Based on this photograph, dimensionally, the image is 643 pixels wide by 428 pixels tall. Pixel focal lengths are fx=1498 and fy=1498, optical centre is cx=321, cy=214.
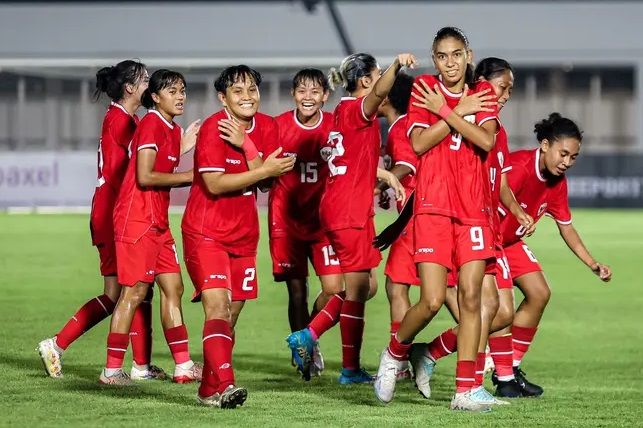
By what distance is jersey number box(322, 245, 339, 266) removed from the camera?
10312 mm

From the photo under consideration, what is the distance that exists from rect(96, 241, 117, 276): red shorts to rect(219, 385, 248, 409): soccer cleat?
2049 mm

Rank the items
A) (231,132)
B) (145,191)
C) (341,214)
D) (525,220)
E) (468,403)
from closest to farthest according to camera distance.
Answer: (468,403) < (231,132) < (525,220) < (145,191) < (341,214)

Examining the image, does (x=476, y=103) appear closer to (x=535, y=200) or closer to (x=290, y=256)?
(x=535, y=200)

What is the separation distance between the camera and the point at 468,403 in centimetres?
817

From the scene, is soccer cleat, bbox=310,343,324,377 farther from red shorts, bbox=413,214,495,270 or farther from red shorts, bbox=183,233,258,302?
red shorts, bbox=413,214,495,270

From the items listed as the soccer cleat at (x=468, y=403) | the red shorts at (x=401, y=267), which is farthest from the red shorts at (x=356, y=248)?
the soccer cleat at (x=468, y=403)

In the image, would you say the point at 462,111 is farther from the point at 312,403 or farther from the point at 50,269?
the point at 50,269

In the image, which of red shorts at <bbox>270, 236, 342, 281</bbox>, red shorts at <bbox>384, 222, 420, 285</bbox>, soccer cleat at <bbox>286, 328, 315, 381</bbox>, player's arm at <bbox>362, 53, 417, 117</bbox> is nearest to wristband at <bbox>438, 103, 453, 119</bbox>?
player's arm at <bbox>362, 53, 417, 117</bbox>

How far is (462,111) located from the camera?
808 cm

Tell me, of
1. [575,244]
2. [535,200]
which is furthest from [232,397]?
[575,244]

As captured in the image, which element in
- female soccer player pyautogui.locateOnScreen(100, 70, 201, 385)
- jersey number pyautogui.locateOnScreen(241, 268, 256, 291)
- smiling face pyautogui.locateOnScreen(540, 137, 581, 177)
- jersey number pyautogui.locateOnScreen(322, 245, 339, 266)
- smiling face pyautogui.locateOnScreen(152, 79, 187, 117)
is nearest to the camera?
jersey number pyautogui.locateOnScreen(241, 268, 256, 291)

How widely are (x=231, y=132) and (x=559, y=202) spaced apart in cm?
257

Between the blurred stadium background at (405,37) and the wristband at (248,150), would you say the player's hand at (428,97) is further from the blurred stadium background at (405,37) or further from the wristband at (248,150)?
the blurred stadium background at (405,37)

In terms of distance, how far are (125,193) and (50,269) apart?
10.2m
